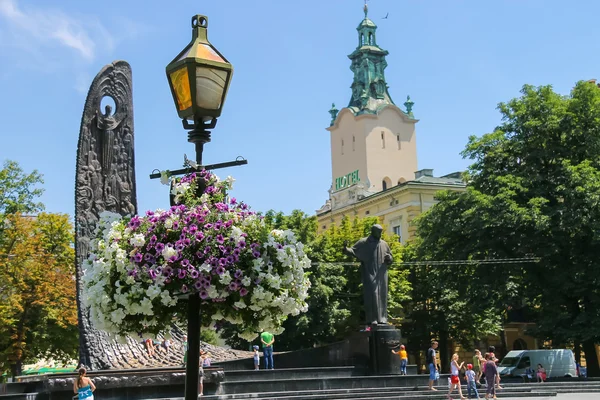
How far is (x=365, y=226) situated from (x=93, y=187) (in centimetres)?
3514

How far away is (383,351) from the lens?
983 inches

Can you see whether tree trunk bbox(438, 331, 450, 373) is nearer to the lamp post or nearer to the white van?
the white van

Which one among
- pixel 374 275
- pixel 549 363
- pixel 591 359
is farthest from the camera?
pixel 549 363

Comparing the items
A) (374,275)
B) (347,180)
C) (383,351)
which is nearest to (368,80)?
(347,180)

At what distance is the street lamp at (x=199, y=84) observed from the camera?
6.62 meters

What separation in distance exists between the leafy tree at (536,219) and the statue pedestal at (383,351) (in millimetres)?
12411

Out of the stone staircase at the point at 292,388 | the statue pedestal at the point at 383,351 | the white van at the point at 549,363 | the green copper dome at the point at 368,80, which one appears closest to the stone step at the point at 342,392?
the stone staircase at the point at 292,388

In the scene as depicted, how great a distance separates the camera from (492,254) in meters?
37.6

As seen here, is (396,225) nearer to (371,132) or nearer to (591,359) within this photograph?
(371,132)

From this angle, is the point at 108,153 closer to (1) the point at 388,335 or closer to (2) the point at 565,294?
(1) the point at 388,335

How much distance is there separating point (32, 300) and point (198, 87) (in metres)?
35.4

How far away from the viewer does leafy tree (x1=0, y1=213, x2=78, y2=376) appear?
38969 mm

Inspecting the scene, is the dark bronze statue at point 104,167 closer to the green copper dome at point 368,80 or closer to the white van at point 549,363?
the white van at point 549,363

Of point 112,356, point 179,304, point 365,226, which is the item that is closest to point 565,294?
point 365,226
